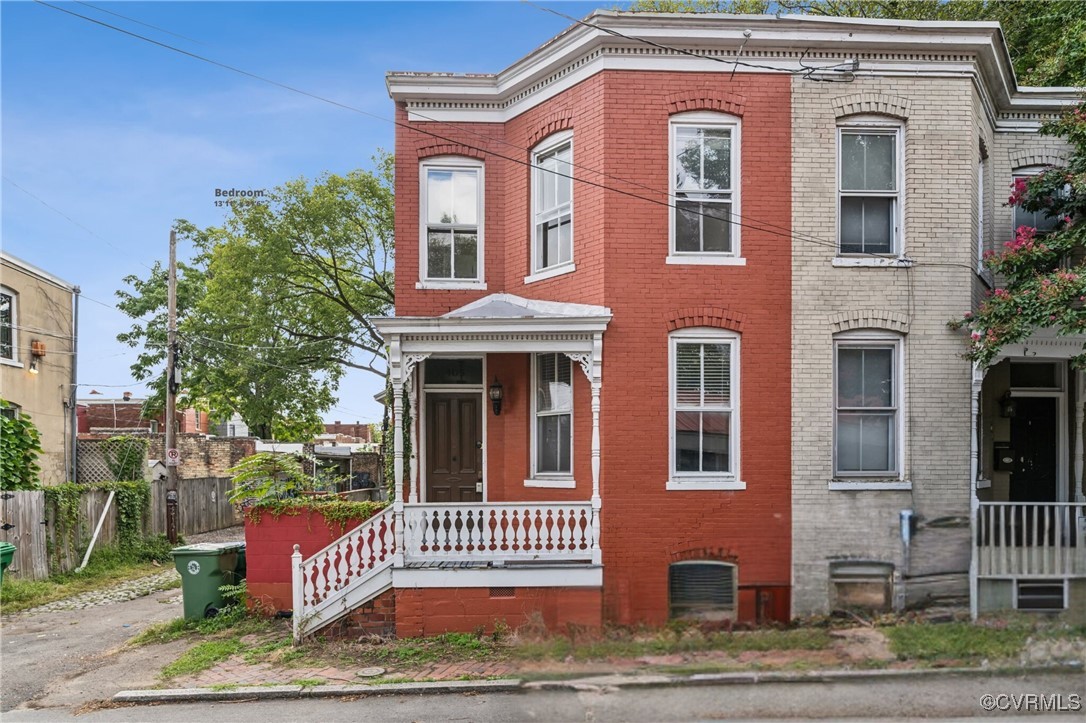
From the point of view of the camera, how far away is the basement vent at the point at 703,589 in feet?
33.4

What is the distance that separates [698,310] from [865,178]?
116 inches

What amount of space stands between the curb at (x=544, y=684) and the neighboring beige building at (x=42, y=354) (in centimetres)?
1308

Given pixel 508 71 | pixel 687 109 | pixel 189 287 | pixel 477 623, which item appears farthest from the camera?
pixel 189 287

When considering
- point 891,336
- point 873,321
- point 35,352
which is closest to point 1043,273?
point 891,336

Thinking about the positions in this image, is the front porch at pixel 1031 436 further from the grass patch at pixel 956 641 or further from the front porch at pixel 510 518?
the front porch at pixel 510 518

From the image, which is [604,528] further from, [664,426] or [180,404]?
[180,404]

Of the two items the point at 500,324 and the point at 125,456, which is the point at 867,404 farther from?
the point at 125,456

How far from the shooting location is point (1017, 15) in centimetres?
1780

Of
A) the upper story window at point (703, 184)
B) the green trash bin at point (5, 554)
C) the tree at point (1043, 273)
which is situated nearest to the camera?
the tree at point (1043, 273)

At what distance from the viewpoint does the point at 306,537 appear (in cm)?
1105

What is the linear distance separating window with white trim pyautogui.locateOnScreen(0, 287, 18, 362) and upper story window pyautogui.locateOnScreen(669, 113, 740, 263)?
1674 cm

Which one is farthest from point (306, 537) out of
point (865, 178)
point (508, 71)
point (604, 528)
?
point (865, 178)

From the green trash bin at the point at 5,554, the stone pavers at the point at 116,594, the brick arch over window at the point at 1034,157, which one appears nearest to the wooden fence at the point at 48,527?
the stone pavers at the point at 116,594

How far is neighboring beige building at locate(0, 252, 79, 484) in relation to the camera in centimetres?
1898
